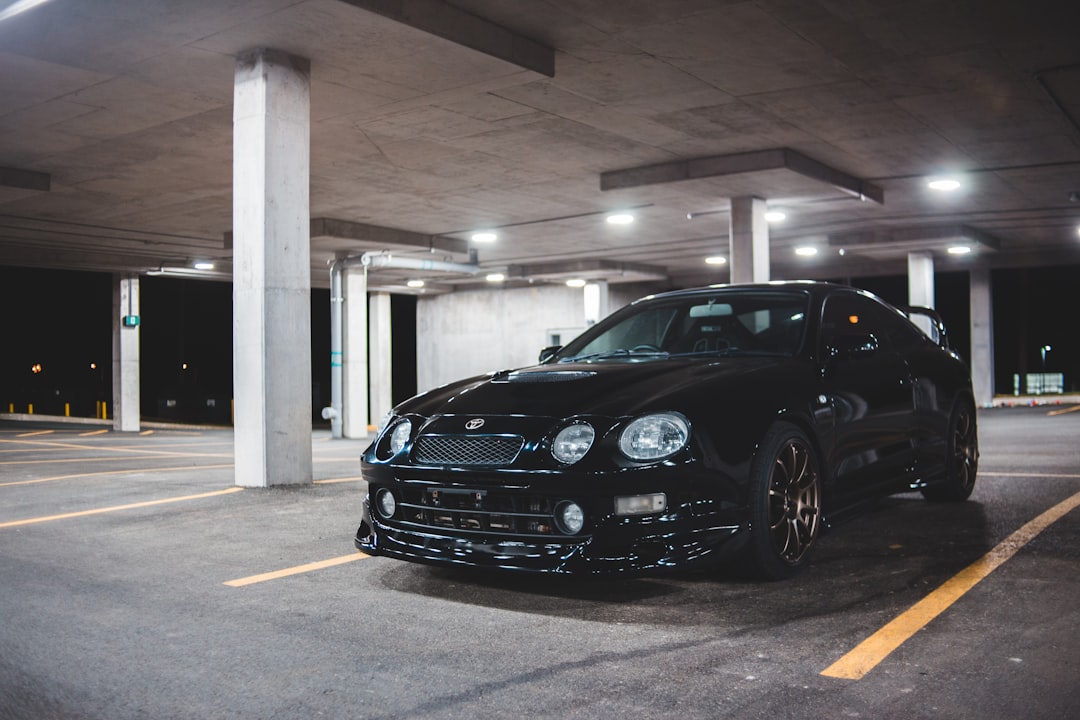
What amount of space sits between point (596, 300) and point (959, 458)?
912 inches

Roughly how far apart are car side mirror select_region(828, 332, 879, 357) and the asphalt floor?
1060 mm

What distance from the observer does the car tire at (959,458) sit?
6.49 m

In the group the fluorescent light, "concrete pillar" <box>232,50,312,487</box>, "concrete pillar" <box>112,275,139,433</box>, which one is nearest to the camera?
the fluorescent light

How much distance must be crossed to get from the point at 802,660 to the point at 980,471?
6.29 meters

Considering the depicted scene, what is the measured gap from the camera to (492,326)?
3347cm

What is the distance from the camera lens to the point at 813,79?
32.3 ft

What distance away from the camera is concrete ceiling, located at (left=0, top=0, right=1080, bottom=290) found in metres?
7.98

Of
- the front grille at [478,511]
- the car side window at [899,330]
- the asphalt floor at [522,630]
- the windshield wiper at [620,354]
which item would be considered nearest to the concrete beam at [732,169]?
the car side window at [899,330]

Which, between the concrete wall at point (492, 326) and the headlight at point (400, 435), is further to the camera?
the concrete wall at point (492, 326)

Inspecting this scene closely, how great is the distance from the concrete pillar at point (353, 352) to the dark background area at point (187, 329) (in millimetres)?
27194

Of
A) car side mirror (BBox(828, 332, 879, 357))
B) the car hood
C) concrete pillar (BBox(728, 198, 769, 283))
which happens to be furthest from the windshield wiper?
concrete pillar (BBox(728, 198, 769, 283))

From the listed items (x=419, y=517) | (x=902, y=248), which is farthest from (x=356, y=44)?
(x=902, y=248)

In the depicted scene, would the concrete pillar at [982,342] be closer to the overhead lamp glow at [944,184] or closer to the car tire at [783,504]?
the overhead lamp glow at [944,184]

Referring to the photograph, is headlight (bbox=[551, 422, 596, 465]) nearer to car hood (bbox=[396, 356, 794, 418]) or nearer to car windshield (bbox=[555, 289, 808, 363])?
car hood (bbox=[396, 356, 794, 418])
